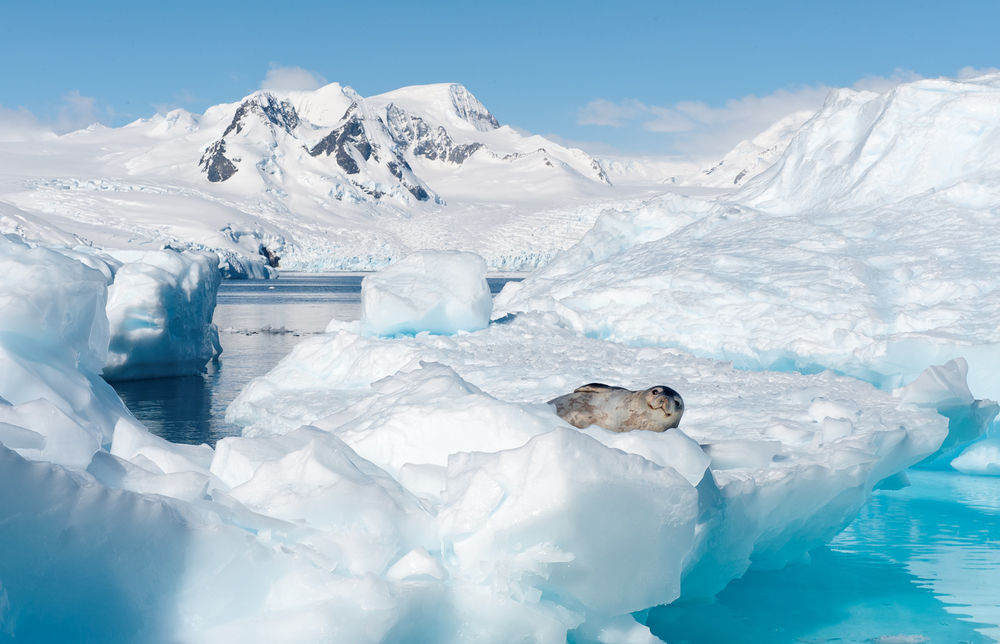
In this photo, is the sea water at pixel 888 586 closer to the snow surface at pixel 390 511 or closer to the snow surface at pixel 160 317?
the snow surface at pixel 390 511

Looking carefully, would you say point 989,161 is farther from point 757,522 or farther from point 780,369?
point 757,522

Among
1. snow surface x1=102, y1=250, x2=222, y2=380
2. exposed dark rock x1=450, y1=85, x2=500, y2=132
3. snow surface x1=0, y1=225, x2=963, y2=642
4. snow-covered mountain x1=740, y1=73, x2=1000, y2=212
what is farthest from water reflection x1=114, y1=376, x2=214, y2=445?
exposed dark rock x1=450, y1=85, x2=500, y2=132

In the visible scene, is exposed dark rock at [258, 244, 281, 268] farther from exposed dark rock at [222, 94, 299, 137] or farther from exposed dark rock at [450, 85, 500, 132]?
exposed dark rock at [450, 85, 500, 132]

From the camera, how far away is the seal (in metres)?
5.20

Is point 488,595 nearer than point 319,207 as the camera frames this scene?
Yes

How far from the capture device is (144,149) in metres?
122

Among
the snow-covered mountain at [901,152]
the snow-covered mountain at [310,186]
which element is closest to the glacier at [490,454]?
the snow-covered mountain at [901,152]

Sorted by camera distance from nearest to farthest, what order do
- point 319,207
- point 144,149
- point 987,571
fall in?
point 987,571
point 319,207
point 144,149

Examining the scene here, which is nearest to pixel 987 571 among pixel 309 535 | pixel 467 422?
pixel 467 422

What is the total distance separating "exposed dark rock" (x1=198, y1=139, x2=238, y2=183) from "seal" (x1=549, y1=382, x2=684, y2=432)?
99.4 meters

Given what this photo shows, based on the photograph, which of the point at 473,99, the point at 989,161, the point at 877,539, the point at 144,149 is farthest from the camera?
the point at 473,99

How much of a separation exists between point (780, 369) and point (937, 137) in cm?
579

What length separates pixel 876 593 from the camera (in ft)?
16.1

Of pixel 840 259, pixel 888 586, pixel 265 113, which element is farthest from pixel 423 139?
pixel 888 586
